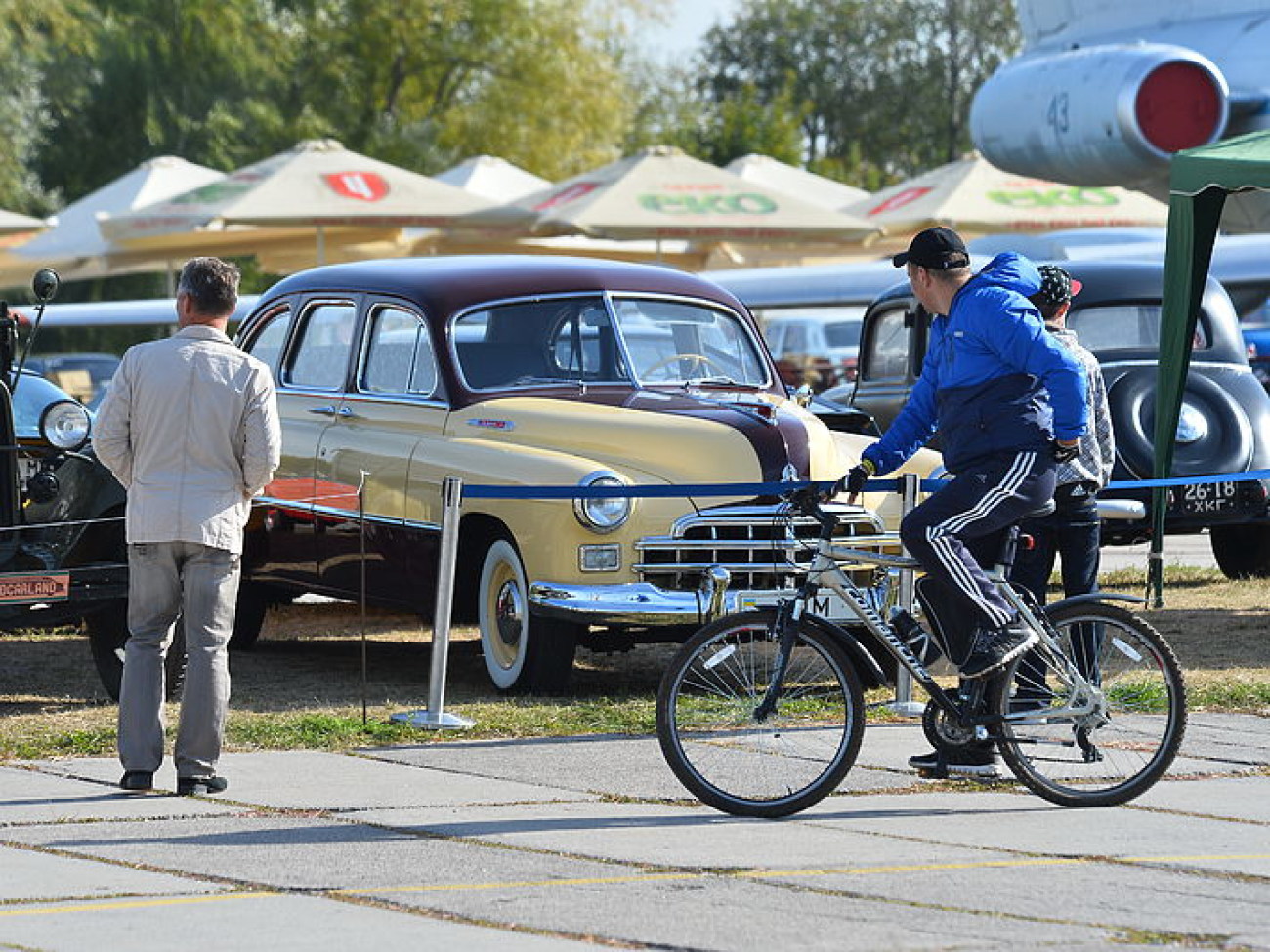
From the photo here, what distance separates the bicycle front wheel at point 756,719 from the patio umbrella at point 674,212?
18.2 meters

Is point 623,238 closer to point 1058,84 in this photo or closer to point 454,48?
point 1058,84

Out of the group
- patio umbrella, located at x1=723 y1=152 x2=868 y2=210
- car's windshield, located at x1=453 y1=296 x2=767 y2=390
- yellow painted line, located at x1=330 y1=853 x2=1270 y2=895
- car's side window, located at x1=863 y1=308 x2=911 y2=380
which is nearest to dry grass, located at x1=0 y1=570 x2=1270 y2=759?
car's windshield, located at x1=453 y1=296 x2=767 y2=390

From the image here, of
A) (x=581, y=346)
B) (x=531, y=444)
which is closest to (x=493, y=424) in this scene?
(x=531, y=444)

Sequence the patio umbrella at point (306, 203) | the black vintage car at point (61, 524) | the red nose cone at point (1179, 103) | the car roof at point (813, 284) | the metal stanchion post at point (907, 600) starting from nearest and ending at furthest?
the metal stanchion post at point (907, 600), the black vintage car at point (61, 524), the patio umbrella at point (306, 203), the red nose cone at point (1179, 103), the car roof at point (813, 284)

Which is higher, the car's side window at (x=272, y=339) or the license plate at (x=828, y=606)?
the car's side window at (x=272, y=339)

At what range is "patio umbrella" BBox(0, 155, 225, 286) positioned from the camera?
32.4 meters

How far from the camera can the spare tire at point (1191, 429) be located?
1479 centimetres

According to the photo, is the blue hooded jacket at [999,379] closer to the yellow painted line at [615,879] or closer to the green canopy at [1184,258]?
the yellow painted line at [615,879]

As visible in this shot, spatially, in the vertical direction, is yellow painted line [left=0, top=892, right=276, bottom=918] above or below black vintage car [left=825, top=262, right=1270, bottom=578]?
below

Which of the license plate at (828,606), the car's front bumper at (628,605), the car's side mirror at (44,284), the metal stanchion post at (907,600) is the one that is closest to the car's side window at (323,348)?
the car's front bumper at (628,605)

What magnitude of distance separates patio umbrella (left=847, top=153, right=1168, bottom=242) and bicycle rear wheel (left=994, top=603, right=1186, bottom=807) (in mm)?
20873

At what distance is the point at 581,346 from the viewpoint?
457 inches

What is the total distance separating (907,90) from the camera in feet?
315

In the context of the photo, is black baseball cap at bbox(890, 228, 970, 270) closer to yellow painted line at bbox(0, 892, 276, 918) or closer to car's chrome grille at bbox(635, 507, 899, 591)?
car's chrome grille at bbox(635, 507, 899, 591)
